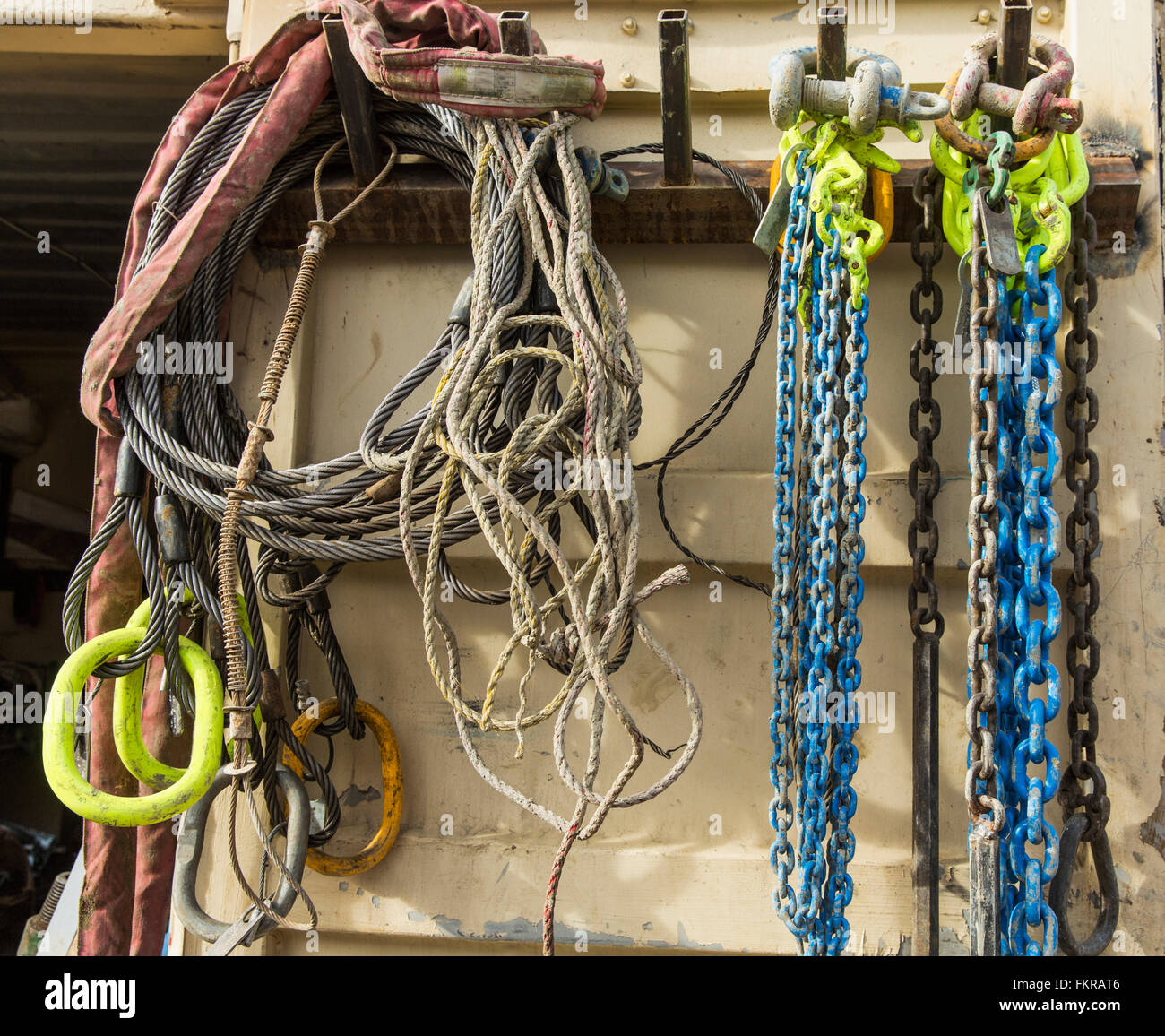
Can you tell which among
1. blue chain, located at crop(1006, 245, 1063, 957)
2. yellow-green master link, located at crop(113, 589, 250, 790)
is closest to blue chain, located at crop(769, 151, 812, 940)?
blue chain, located at crop(1006, 245, 1063, 957)

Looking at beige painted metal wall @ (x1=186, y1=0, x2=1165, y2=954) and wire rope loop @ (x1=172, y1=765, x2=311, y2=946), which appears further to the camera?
beige painted metal wall @ (x1=186, y1=0, x2=1165, y2=954)

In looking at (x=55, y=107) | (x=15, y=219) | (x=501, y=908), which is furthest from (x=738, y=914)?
(x=15, y=219)

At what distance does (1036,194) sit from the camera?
5.51ft

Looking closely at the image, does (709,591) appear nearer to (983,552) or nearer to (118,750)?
(983,552)

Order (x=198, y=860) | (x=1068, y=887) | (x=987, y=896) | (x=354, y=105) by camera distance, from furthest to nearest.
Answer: (x=354, y=105) → (x=198, y=860) → (x=1068, y=887) → (x=987, y=896)

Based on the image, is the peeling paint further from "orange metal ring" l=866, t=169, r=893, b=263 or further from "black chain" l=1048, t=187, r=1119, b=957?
"orange metal ring" l=866, t=169, r=893, b=263

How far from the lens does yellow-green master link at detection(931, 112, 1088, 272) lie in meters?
1.59

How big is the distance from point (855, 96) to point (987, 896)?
1.34 m

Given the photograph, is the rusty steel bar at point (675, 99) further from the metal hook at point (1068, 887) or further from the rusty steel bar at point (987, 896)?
the metal hook at point (1068, 887)

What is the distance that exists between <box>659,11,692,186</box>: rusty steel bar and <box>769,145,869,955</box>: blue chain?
0.31 metres

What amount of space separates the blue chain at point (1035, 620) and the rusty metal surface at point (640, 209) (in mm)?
503

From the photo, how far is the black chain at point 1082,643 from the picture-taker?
1.68m

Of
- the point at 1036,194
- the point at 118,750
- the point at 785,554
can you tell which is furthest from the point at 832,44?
the point at 118,750

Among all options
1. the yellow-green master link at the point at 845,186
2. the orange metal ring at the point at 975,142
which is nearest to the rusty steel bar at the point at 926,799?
the yellow-green master link at the point at 845,186
